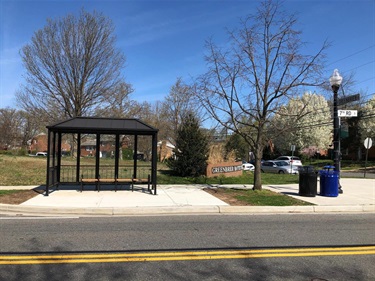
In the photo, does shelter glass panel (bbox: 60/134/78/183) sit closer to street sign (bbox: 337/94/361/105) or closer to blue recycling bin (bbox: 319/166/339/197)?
blue recycling bin (bbox: 319/166/339/197)

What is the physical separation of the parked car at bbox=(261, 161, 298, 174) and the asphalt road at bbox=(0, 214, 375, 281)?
22905 mm

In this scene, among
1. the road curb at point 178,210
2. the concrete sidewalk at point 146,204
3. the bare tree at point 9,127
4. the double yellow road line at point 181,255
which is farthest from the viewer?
the bare tree at point 9,127

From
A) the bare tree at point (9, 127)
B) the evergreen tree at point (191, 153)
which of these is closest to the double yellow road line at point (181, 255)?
the evergreen tree at point (191, 153)

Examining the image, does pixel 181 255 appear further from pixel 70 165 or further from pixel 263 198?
pixel 70 165

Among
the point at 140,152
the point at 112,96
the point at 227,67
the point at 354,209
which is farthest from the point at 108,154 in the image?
the point at 354,209

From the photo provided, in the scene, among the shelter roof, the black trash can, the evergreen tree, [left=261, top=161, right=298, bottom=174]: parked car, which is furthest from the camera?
[left=261, top=161, right=298, bottom=174]: parked car

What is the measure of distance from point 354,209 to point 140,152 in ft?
135

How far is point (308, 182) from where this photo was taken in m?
13.2

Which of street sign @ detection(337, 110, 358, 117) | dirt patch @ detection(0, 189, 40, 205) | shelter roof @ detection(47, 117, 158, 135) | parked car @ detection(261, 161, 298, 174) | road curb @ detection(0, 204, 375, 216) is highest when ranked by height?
street sign @ detection(337, 110, 358, 117)

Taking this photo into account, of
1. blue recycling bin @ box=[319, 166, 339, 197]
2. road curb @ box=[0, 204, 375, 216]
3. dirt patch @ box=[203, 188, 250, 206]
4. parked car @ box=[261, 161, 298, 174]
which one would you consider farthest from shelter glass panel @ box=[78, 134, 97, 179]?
parked car @ box=[261, 161, 298, 174]

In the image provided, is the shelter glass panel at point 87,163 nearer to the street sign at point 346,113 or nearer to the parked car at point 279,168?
the street sign at point 346,113

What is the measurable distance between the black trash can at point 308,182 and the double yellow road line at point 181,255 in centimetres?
703

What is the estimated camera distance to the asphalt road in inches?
191

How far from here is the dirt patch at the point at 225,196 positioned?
37.2 ft
